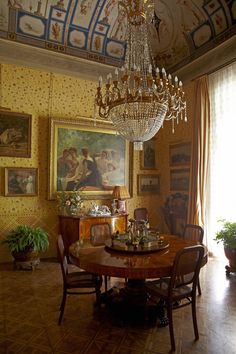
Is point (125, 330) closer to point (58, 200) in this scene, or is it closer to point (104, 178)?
point (58, 200)

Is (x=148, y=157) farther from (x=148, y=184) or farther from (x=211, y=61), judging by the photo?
(x=211, y=61)

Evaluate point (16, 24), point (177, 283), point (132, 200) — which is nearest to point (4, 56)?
point (16, 24)

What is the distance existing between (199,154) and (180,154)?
0.94 meters

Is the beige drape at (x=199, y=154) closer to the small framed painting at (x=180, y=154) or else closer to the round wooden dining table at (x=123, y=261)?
the small framed painting at (x=180, y=154)

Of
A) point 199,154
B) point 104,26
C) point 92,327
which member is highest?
point 104,26

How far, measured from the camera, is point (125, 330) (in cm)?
323

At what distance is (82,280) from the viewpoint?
3529 millimetres

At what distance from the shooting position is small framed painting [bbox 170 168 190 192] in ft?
24.0

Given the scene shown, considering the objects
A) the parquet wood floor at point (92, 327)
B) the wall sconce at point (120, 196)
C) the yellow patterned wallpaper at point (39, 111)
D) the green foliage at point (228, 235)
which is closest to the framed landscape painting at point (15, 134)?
the yellow patterned wallpaper at point (39, 111)

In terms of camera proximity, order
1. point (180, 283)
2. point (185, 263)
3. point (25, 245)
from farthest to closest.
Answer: point (25, 245)
point (180, 283)
point (185, 263)

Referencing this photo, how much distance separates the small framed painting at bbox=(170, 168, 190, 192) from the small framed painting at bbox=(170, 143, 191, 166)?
0.74ft

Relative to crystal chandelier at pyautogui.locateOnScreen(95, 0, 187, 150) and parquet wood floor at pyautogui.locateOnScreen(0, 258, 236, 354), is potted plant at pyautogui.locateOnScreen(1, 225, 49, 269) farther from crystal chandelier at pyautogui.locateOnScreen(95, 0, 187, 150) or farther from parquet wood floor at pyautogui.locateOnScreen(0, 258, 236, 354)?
crystal chandelier at pyautogui.locateOnScreen(95, 0, 187, 150)

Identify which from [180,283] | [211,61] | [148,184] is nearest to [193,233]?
[180,283]

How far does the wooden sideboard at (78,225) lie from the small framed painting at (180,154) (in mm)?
2315
